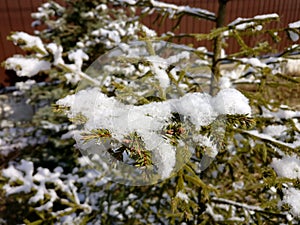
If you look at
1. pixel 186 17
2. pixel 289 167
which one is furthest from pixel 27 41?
pixel 186 17

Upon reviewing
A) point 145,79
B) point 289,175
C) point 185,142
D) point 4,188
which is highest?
point 145,79

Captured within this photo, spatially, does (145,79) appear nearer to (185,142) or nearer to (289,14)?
(185,142)

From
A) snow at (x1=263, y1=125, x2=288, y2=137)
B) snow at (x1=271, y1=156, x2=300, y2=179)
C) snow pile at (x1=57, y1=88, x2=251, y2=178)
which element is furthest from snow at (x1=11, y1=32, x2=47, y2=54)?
snow at (x1=263, y1=125, x2=288, y2=137)

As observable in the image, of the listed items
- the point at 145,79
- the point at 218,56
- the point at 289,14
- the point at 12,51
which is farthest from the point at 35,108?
the point at 289,14

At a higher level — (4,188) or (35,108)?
(4,188)

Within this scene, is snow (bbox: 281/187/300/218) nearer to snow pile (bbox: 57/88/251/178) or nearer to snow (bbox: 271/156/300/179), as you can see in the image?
snow (bbox: 271/156/300/179)

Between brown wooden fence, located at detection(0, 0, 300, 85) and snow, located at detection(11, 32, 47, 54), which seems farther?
brown wooden fence, located at detection(0, 0, 300, 85)

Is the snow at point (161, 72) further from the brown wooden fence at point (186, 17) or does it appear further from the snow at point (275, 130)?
the brown wooden fence at point (186, 17)
